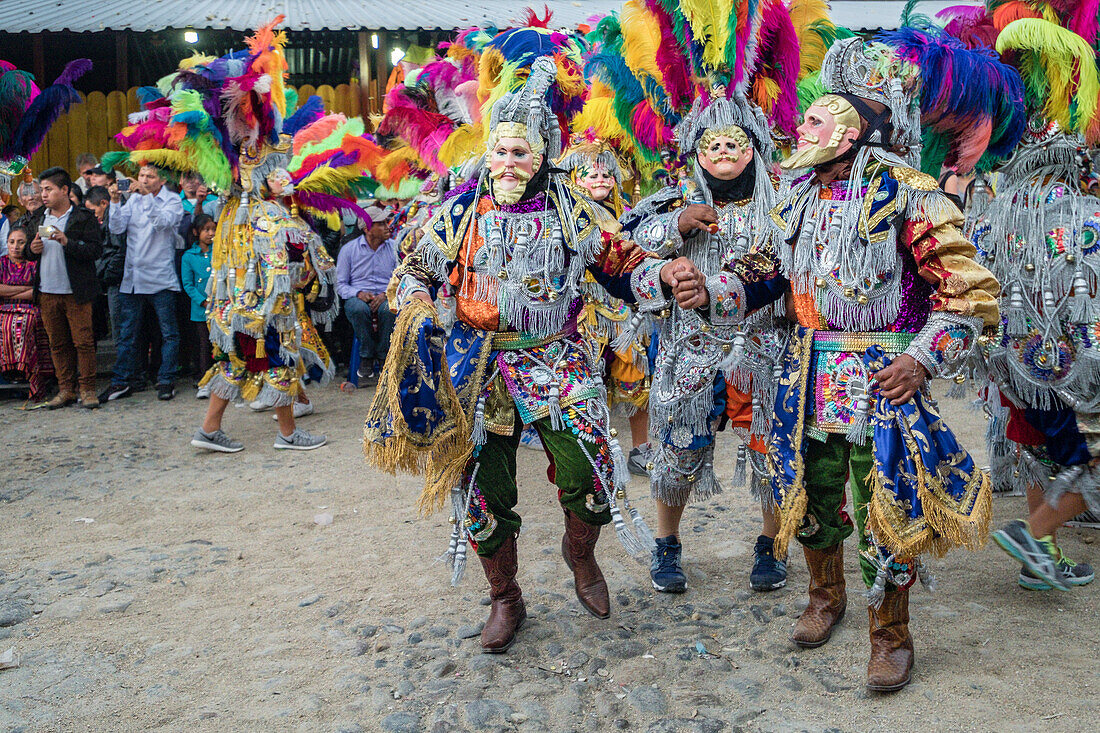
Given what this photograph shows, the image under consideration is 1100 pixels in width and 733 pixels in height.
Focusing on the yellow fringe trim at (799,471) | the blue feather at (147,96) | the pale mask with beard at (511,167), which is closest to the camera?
the yellow fringe trim at (799,471)

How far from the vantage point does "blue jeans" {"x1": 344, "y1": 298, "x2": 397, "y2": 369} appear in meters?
8.66

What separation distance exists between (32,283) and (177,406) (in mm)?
1735

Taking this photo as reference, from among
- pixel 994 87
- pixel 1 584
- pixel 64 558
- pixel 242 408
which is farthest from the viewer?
pixel 242 408

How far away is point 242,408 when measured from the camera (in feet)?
25.6

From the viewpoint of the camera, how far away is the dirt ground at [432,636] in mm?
2822

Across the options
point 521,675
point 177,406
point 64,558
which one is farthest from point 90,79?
point 521,675

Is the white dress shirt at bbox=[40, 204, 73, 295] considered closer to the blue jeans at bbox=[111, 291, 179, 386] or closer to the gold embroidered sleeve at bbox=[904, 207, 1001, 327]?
the blue jeans at bbox=[111, 291, 179, 386]

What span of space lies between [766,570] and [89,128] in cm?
1038

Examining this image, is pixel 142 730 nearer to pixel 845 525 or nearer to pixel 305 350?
pixel 845 525

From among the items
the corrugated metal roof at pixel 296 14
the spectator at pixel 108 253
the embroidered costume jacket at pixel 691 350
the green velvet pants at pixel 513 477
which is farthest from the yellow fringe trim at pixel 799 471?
the corrugated metal roof at pixel 296 14

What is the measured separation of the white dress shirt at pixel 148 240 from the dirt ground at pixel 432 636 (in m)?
3.43

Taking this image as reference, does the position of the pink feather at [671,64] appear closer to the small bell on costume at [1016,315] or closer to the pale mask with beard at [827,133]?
the pale mask with beard at [827,133]

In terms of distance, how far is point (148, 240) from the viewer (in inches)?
322

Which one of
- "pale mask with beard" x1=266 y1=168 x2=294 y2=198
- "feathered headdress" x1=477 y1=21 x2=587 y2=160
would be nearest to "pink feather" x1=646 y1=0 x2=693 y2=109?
"feathered headdress" x1=477 y1=21 x2=587 y2=160
